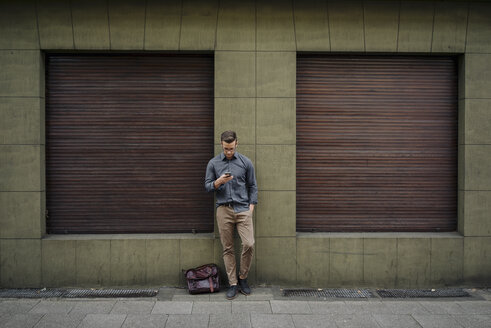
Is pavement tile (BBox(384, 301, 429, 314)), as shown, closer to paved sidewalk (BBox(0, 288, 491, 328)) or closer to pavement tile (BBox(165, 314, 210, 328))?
paved sidewalk (BBox(0, 288, 491, 328))

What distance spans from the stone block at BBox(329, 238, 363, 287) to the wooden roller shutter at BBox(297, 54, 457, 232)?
320mm

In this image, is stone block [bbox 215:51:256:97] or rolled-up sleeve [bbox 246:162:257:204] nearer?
rolled-up sleeve [bbox 246:162:257:204]

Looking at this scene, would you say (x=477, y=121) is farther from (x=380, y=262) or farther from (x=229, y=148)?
(x=229, y=148)

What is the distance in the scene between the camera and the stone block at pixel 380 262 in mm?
6188

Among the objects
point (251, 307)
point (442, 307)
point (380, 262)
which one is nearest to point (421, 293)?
point (442, 307)

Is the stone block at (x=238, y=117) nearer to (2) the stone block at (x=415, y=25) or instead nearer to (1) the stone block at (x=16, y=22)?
(2) the stone block at (x=415, y=25)

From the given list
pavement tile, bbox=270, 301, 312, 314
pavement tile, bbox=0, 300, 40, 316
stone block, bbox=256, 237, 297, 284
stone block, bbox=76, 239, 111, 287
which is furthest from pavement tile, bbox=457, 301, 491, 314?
pavement tile, bbox=0, 300, 40, 316

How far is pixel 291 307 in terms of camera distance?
5344 millimetres

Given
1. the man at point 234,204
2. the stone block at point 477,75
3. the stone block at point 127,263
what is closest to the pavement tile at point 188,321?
the man at point 234,204

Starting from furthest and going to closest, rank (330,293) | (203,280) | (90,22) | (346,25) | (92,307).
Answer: (346,25) → (90,22) → (330,293) → (203,280) → (92,307)

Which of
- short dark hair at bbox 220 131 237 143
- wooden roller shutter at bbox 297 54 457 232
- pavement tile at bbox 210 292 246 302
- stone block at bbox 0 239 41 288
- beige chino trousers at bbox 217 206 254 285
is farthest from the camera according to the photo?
wooden roller shutter at bbox 297 54 457 232

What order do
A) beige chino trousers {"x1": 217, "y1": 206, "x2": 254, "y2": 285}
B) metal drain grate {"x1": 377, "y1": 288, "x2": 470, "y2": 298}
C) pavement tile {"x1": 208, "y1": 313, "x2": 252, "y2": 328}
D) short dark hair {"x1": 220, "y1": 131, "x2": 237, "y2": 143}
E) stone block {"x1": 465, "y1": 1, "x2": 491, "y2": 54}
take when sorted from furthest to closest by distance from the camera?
stone block {"x1": 465, "y1": 1, "x2": 491, "y2": 54}, metal drain grate {"x1": 377, "y1": 288, "x2": 470, "y2": 298}, beige chino trousers {"x1": 217, "y1": 206, "x2": 254, "y2": 285}, short dark hair {"x1": 220, "y1": 131, "x2": 237, "y2": 143}, pavement tile {"x1": 208, "y1": 313, "x2": 252, "y2": 328}

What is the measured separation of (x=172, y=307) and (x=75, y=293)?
1.65 meters

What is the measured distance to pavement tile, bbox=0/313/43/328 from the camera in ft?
15.7
